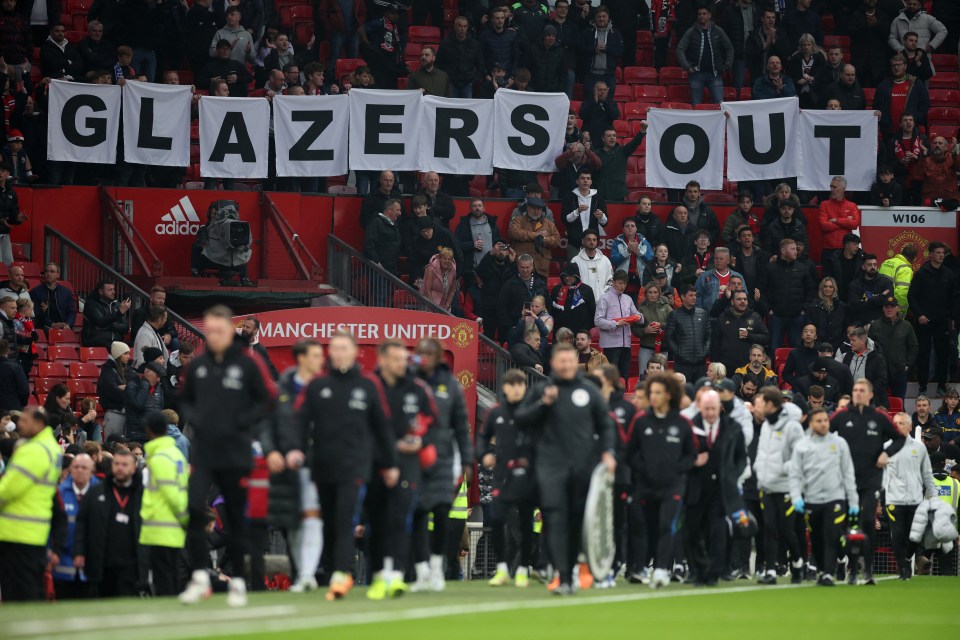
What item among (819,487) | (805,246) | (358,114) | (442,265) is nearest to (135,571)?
(819,487)

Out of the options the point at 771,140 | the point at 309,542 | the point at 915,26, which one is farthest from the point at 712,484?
the point at 915,26

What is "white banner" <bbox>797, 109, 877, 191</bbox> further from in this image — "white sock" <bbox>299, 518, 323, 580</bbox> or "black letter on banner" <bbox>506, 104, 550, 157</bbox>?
"white sock" <bbox>299, 518, 323, 580</bbox>

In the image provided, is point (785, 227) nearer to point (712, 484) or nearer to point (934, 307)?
point (934, 307)

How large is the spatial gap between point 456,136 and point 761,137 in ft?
16.2

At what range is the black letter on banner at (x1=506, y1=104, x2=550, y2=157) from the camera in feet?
85.1

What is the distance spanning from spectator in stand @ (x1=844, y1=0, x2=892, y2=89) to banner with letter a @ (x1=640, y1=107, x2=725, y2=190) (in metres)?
4.51

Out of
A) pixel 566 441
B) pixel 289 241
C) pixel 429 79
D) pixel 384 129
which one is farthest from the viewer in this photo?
pixel 429 79

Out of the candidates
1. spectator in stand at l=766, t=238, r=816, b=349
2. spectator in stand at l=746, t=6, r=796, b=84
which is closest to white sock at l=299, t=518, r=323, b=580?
spectator in stand at l=766, t=238, r=816, b=349

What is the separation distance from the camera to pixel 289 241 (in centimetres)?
2455

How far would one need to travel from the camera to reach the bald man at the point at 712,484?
1588 centimetres

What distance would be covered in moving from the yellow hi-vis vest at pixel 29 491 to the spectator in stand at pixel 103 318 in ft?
25.9

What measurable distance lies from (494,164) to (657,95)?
15.8ft

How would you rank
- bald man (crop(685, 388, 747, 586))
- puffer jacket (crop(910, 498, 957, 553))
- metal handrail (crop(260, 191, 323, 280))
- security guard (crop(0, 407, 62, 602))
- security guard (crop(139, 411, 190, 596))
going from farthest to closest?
metal handrail (crop(260, 191, 323, 280)) → puffer jacket (crop(910, 498, 957, 553)) → bald man (crop(685, 388, 747, 586)) → security guard (crop(139, 411, 190, 596)) → security guard (crop(0, 407, 62, 602))

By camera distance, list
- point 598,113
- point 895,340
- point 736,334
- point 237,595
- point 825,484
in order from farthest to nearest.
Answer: point 598,113 → point 895,340 → point 736,334 → point 825,484 → point 237,595
